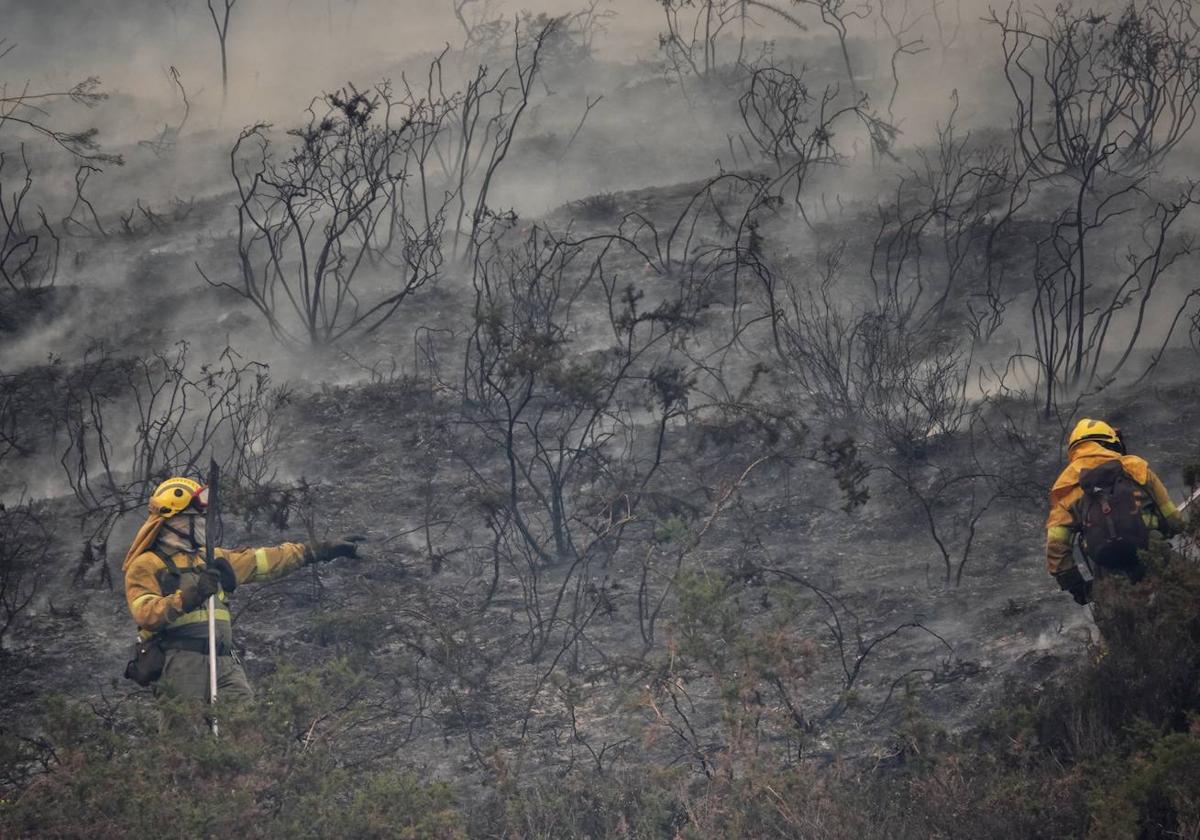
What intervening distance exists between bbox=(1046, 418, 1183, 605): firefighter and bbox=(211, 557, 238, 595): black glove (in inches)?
165

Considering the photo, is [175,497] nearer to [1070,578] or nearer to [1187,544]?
[1070,578]

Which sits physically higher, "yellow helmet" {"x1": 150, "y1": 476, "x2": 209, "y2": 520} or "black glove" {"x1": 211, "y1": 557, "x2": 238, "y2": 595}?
"yellow helmet" {"x1": 150, "y1": 476, "x2": 209, "y2": 520}

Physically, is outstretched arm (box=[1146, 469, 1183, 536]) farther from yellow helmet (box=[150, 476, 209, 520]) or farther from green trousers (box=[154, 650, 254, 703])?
yellow helmet (box=[150, 476, 209, 520])

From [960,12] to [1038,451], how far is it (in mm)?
10650

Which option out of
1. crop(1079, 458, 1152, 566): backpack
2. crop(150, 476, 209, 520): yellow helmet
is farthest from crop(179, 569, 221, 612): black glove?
crop(1079, 458, 1152, 566): backpack

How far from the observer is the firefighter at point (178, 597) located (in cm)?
643

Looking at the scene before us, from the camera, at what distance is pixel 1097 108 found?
13.1 meters

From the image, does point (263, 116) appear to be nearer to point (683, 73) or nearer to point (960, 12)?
point (683, 73)

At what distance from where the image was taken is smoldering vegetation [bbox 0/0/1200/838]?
5.44 m

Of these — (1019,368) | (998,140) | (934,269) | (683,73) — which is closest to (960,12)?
(683,73)

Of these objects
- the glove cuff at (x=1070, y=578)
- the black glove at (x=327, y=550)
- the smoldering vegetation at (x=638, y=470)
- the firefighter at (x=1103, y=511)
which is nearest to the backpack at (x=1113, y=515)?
the firefighter at (x=1103, y=511)

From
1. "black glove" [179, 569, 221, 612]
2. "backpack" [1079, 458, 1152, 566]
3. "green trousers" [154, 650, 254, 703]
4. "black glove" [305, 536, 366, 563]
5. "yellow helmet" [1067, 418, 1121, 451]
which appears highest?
"yellow helmet" [1067, 418, 1121, 451]

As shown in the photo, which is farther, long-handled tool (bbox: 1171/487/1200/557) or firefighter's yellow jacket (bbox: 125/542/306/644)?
firefighter's yellow jacket (bbox: 125/542/306/644)

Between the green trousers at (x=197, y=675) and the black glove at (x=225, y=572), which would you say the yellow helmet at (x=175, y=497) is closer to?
the black glove at (x=225, y=572)
